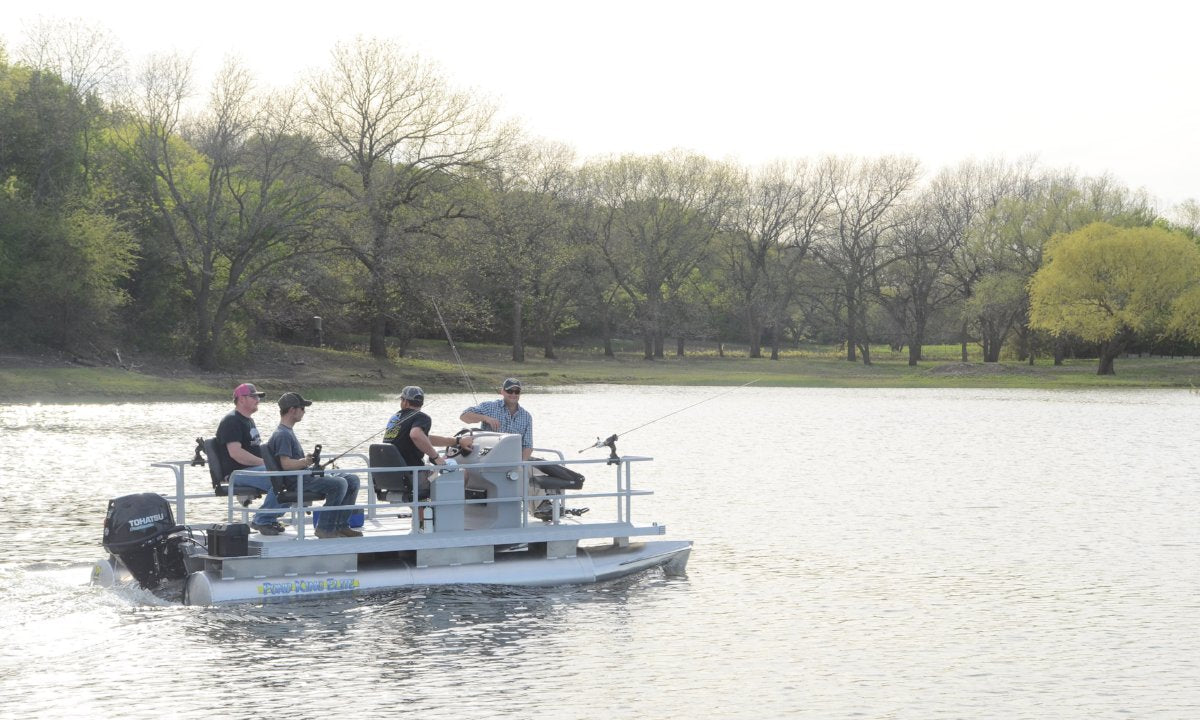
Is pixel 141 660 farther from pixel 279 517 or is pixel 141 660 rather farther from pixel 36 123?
A: pixel 36 123

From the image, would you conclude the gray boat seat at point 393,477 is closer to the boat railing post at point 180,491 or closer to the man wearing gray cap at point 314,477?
the man wearing gray cap at point 314,477

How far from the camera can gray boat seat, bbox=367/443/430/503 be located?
49.8ft

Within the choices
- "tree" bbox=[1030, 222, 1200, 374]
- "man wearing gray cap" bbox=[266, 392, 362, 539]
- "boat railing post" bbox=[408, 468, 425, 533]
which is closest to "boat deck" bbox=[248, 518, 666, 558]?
"boat railing post" bbox=[408, 468, 425, 533]

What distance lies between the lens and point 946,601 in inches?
643

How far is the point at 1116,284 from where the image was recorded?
73.3 meters

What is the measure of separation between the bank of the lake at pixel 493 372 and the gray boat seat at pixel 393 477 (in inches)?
1272

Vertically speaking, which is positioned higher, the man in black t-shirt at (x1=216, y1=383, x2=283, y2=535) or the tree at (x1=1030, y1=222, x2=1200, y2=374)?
the tree at (x1=1030, y1=222, x2=1200, y2=374)

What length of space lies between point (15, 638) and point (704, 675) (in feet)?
22.9

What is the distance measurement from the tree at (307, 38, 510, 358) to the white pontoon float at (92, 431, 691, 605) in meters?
43.8

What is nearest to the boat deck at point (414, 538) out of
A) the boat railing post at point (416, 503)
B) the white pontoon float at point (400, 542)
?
the white pontoon float at point (400, 542)

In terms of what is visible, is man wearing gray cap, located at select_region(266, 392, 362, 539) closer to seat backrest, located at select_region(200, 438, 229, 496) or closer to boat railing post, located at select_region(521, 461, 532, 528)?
seat backrest, located at select_region(200, 438, 229, 496)

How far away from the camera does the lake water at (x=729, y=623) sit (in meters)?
11.9

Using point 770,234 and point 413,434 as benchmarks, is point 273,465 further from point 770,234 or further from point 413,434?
point 770,234

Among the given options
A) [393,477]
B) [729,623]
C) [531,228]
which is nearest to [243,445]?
[393,477]
